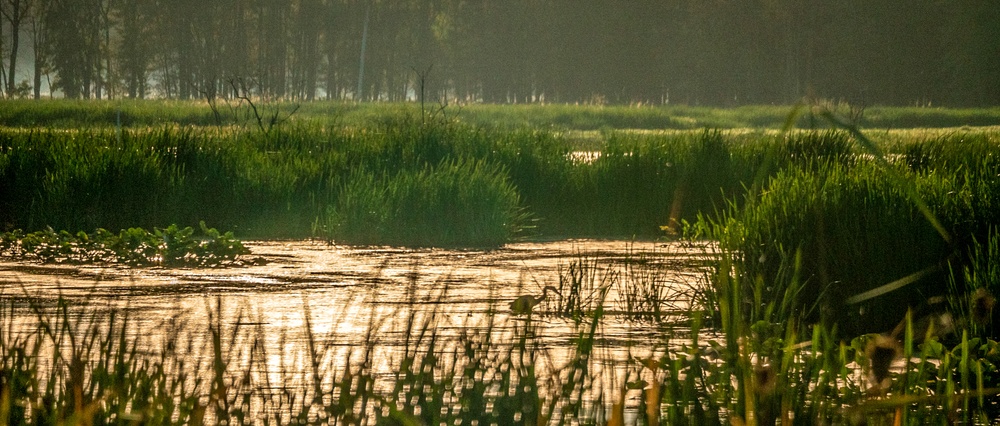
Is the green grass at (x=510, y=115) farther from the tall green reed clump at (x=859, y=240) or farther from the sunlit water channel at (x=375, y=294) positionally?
the tall green reed clump at (x=859, y=240)

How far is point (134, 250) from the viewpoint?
946 cm

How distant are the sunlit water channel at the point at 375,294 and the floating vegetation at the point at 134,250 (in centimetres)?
27

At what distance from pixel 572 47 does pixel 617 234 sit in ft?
223

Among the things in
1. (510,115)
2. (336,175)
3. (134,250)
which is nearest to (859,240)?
(134,250)

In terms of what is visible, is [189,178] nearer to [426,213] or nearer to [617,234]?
[426,213]

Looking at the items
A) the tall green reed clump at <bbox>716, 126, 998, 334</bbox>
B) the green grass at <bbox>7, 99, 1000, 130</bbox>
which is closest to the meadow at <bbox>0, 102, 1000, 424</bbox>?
the tall green reed clump at <bbox>716, 126, 998, 334</bbox>

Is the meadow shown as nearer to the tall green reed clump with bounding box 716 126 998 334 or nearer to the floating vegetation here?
the tall green reed clump with bounding box 716 126 998 334

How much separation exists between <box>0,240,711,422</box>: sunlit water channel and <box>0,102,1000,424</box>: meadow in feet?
0.66

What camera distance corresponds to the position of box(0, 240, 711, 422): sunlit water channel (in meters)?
5.92

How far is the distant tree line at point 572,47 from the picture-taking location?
6731 cm

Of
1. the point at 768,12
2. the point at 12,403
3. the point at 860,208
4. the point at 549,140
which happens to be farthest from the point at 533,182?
the point at 768,12

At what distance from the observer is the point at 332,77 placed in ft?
255

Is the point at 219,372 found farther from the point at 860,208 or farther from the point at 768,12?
the point at 768,12

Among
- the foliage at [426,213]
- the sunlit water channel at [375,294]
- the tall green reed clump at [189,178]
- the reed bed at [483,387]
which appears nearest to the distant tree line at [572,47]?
the tall green reed clump at [189,178]
